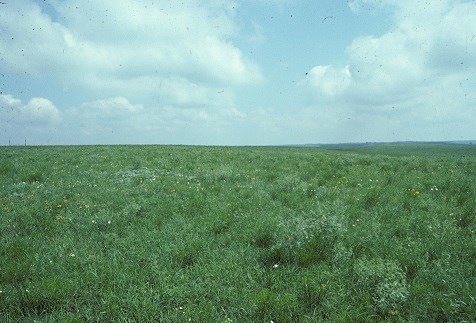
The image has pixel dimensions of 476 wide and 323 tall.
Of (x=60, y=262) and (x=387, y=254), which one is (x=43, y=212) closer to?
(x=60, y=262)

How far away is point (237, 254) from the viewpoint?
610 centimetres

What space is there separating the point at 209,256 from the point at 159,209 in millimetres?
3181

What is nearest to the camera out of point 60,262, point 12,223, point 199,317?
point 199,317

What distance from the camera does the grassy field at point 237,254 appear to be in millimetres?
4492

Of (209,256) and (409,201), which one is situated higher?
(409,201)

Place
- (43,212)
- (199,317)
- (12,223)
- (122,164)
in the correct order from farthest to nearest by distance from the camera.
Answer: (122,164) → (43,212) → (12,223) → (199,317)

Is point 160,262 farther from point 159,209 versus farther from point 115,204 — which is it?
point 115,204

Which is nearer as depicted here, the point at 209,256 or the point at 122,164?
the point at 209,256

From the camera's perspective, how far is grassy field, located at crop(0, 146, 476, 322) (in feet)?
14.7

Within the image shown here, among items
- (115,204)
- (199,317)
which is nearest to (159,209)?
(115,204)

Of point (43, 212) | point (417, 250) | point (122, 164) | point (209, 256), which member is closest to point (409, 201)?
point (417, 250)

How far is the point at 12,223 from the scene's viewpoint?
25.1ft

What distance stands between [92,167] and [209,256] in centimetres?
1230

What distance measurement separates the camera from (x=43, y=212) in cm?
831
